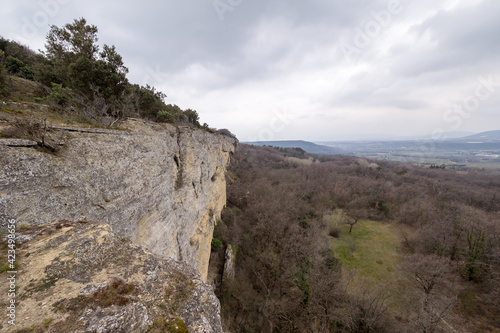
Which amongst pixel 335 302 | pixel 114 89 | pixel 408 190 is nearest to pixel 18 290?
pixel 114 89

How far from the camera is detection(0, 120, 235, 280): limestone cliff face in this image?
4613 millimetres

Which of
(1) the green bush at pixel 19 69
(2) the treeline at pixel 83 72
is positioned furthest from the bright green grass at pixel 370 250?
(1) the green bush at pixel 19 69

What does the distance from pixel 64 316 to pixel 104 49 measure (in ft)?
51.4

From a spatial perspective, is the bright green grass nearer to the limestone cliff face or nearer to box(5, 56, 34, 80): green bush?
the limestone cliff face

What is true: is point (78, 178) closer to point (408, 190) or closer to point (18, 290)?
point (18, 290)

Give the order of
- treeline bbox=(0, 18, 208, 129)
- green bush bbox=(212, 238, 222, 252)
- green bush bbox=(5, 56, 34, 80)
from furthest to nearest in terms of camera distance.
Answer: green bush bbox=(212, 238, 222, 252) < green bush bbox=(5, 56, 34, 80) < treeline bbox=(0, 18, 208, 129)

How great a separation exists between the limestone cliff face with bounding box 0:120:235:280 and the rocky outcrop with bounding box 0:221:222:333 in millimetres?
1196

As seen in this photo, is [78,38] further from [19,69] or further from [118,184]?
[118,184]

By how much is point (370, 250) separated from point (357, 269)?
5.83 metres

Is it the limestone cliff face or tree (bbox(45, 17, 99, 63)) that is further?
tree (bbox(45, 17, 99, 63))

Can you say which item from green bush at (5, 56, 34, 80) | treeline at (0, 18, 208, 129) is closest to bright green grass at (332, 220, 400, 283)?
treeline at (0, 18, 208, 129)

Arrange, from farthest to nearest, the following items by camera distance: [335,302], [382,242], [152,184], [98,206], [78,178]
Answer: [382,242], [335,302], [152,184], [98,206], [78,178]

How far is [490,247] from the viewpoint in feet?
63.3

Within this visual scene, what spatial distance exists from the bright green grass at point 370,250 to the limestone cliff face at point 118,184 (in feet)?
65.6
